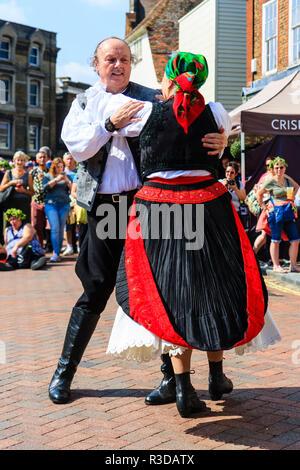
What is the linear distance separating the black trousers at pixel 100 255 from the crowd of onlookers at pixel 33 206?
733 centimetres

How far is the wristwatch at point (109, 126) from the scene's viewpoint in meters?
3.34

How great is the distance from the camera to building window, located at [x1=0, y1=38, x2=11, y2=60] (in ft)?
156

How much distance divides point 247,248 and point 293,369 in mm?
1397

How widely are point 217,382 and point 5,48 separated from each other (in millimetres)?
48020

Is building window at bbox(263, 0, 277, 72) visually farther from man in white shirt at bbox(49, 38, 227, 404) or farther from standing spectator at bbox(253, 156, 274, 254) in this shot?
man in white shirt at bbox(49, 38, 227, 404)

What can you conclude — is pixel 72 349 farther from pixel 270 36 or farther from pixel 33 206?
pixel 270 36

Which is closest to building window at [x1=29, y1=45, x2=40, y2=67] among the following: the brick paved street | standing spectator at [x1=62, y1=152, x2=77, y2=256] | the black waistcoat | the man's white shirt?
standing spectator at [x1=62, y1=152, x2=77, y2=256]

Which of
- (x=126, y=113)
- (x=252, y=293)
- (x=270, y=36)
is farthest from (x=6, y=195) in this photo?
(x=270, y=36)

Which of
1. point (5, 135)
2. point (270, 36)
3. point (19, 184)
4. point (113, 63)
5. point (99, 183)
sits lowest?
point (99, 183)

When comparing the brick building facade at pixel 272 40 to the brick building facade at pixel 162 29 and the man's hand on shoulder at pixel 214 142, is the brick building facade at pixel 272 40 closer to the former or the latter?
the brick building facade at pixel 162 29

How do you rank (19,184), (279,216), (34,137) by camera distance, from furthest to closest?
(34,137)
(19,184)
(279,216)

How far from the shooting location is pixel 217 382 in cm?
353

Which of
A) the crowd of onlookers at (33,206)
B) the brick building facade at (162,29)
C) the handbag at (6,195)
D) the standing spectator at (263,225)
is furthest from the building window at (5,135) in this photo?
the standing spectator at (263,225)

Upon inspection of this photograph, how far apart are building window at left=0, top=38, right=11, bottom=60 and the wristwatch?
155 ft
